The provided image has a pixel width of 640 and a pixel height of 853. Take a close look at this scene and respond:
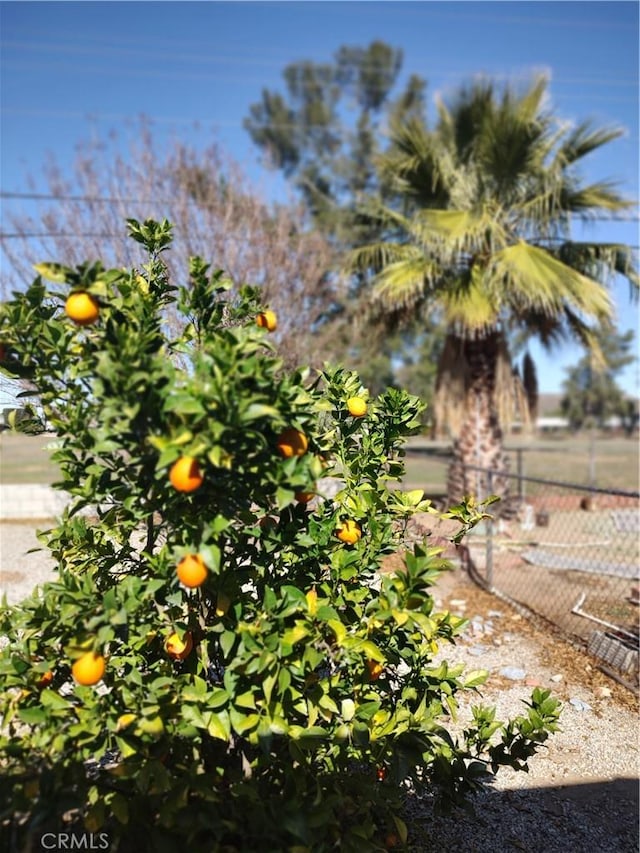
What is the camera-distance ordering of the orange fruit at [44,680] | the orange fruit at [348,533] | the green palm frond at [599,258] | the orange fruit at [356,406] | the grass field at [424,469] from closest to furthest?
the orange fruit at [44,680], the orange fruit at [348,533], the orange fruit at [356,406], the green palm frond at [599,258], the grass field at [424,469]

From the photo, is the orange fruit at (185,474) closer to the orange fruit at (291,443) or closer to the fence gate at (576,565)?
the orange fruit at (291,443)

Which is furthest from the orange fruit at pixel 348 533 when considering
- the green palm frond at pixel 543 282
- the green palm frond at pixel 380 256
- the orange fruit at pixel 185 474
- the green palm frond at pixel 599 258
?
the green palm frond at pixel 599 258

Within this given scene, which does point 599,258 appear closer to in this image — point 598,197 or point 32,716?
point 598,197

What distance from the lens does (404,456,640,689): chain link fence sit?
15.2 ft

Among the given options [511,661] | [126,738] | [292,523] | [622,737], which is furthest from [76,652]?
[511,661]

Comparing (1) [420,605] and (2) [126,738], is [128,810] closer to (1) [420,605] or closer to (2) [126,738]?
(2) [126,738]

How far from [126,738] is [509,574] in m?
6.11

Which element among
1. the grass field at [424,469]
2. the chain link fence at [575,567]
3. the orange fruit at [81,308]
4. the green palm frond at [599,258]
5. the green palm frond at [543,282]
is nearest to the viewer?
the orange fruit at [81,308]

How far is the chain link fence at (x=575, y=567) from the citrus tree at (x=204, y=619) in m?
2.82

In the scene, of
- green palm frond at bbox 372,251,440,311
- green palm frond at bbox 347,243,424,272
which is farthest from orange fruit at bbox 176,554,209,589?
green palm frond at bbox 347,243,424,272

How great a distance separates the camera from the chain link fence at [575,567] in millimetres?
4629

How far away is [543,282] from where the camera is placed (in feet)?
24.2

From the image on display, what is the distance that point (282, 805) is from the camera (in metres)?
1.49

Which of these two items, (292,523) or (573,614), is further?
(573,614)
